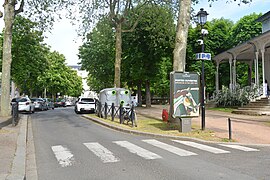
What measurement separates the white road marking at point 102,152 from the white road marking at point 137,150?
0.72 meters

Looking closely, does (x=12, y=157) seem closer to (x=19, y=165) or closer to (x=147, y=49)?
(x=19, y=165)

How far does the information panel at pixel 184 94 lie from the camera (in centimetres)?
1274

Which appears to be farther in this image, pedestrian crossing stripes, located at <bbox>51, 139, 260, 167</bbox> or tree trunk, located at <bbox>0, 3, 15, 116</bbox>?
tree trunk, located at <bbox>0, 3, 15, 116</bbox>

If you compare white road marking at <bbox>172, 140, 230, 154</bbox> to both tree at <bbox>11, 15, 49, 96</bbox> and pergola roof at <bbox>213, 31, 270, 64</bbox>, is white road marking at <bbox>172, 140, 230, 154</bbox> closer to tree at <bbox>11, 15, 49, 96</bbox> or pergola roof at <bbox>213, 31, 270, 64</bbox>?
pergola roof at <bbox>213, 31, 270, 64</bbox>

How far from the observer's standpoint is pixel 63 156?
8.34 meters

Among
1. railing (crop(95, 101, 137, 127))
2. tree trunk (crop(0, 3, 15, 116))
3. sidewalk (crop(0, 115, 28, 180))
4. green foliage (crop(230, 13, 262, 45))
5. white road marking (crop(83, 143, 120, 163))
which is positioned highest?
green foliage (crop(230, 13, 262, 45))

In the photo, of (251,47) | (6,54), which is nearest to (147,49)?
(251,47)

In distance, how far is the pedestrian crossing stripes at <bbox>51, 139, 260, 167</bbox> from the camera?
797 cm

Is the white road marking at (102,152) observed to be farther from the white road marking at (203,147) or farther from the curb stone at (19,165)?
the white road marking at (203,147)

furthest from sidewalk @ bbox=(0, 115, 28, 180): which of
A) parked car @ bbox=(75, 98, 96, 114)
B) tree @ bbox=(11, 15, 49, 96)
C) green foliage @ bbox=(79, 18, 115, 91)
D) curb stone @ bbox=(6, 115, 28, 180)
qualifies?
green foliage @ bbox=(79, 18, 115, 91)

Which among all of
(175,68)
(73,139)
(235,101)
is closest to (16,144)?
(73,139)

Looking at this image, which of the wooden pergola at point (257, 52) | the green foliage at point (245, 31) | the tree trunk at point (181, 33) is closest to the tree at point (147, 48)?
the wooden pergola at point (257, 52)

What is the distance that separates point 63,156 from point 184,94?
6283mm

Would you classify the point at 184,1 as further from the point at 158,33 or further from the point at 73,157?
the point at 158,33
